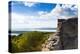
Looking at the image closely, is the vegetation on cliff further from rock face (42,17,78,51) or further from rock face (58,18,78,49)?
rock face (58,18,78,49)

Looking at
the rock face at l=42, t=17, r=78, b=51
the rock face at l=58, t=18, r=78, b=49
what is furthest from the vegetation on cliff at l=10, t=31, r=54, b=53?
the rock face at l=58, t=18, r=78, b=49

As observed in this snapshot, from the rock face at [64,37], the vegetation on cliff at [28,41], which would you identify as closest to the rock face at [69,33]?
the rock face at [64,37]

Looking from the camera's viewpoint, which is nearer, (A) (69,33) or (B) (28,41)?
(B) (28,41)

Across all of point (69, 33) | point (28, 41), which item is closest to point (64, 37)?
point (69, 33)

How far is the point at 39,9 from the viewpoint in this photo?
168cm

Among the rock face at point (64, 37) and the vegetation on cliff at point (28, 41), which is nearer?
the vegetation on cliff at point (28, 41)

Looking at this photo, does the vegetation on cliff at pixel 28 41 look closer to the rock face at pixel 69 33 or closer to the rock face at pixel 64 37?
the rock face at pixel 64 37

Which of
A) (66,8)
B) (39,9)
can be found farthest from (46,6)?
(66,8)

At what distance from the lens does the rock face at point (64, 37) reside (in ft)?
5.62

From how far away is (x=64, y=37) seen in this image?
176 cm

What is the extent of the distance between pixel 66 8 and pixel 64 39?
0.32 m

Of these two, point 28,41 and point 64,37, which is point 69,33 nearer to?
point 64,37

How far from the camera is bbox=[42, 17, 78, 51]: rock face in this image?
1.71m

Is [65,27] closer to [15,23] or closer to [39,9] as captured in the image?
[39,9]
